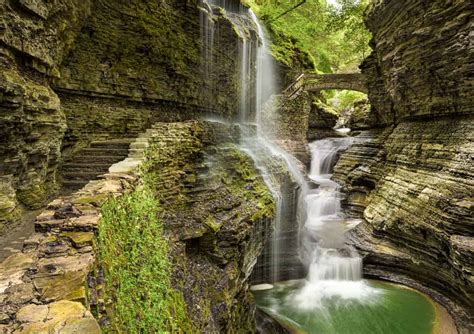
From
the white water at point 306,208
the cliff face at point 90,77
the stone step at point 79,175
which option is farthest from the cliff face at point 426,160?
the stone step at point 79,175

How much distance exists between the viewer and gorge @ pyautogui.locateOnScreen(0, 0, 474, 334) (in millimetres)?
4184

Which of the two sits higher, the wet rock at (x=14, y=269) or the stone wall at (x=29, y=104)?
the stone wall at (x=29, y=104)

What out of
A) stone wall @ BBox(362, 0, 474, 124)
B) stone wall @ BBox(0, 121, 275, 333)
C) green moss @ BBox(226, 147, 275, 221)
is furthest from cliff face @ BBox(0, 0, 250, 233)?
stone wall @ BBox(362, 0, 474, 124)

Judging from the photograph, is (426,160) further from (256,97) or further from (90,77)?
(90,77)

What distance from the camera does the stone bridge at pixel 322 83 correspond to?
2104 cm

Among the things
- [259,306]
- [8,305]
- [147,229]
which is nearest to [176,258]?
[147,229]


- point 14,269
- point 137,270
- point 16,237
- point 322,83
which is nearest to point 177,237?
point 137,270

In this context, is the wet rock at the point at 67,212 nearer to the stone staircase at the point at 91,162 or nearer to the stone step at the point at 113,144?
the stone staircase at the point at 91,162

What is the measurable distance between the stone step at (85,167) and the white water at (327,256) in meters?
8.15

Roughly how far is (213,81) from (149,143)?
23.7 feet

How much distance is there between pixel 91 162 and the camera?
8.68 m

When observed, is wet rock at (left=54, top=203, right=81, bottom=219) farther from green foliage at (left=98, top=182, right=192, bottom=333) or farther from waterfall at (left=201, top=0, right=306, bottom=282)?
waterfall at (left=201, top=0, right=306, bottom=282)

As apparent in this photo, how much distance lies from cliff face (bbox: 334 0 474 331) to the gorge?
0.06m

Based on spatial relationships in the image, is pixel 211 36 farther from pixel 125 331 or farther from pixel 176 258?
pixel 125 331
